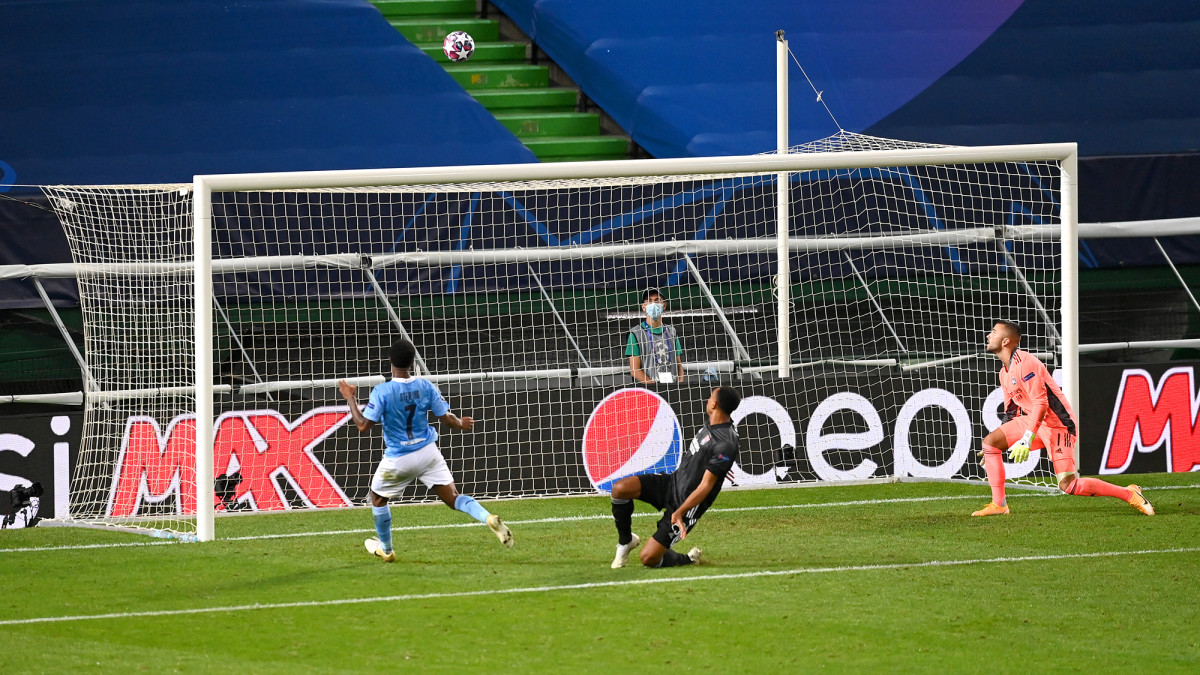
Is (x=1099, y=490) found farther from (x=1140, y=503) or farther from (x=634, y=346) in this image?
(x=634, y=346)

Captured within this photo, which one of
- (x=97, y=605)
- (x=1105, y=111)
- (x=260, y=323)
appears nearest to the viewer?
(x=97, y=605)

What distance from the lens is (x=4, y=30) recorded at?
17.9 metres

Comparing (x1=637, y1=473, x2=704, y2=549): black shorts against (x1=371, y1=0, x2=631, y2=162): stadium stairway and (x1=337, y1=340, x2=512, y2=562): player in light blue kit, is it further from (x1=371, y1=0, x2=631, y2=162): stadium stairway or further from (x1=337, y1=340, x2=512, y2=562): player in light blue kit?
(x1=371, y1=0, x2=631, y2=162): stadium stairway

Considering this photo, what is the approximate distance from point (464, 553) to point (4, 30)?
1179 cm

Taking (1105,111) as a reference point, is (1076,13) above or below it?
above

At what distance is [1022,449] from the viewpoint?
34.9 ft

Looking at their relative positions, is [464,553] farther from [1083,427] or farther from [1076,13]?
[1076,13]

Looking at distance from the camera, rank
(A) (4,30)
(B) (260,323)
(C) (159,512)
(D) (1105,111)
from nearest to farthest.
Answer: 1. (C) (159,512)
2. (B) (260,323)
3. (A) (4,30)
4. (D) (1105,111)

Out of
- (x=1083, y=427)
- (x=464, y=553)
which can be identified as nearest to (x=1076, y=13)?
(x=1083, y=427)

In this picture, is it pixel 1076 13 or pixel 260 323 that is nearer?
pixel 260 323

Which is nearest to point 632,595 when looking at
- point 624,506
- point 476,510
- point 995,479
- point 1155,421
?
point 624,506

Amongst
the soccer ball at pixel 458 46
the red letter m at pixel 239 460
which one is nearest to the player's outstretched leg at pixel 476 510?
the red letter m at pixel 239 460

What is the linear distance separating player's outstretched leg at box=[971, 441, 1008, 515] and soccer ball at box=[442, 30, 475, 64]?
10.8 m

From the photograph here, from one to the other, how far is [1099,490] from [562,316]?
560 cm
